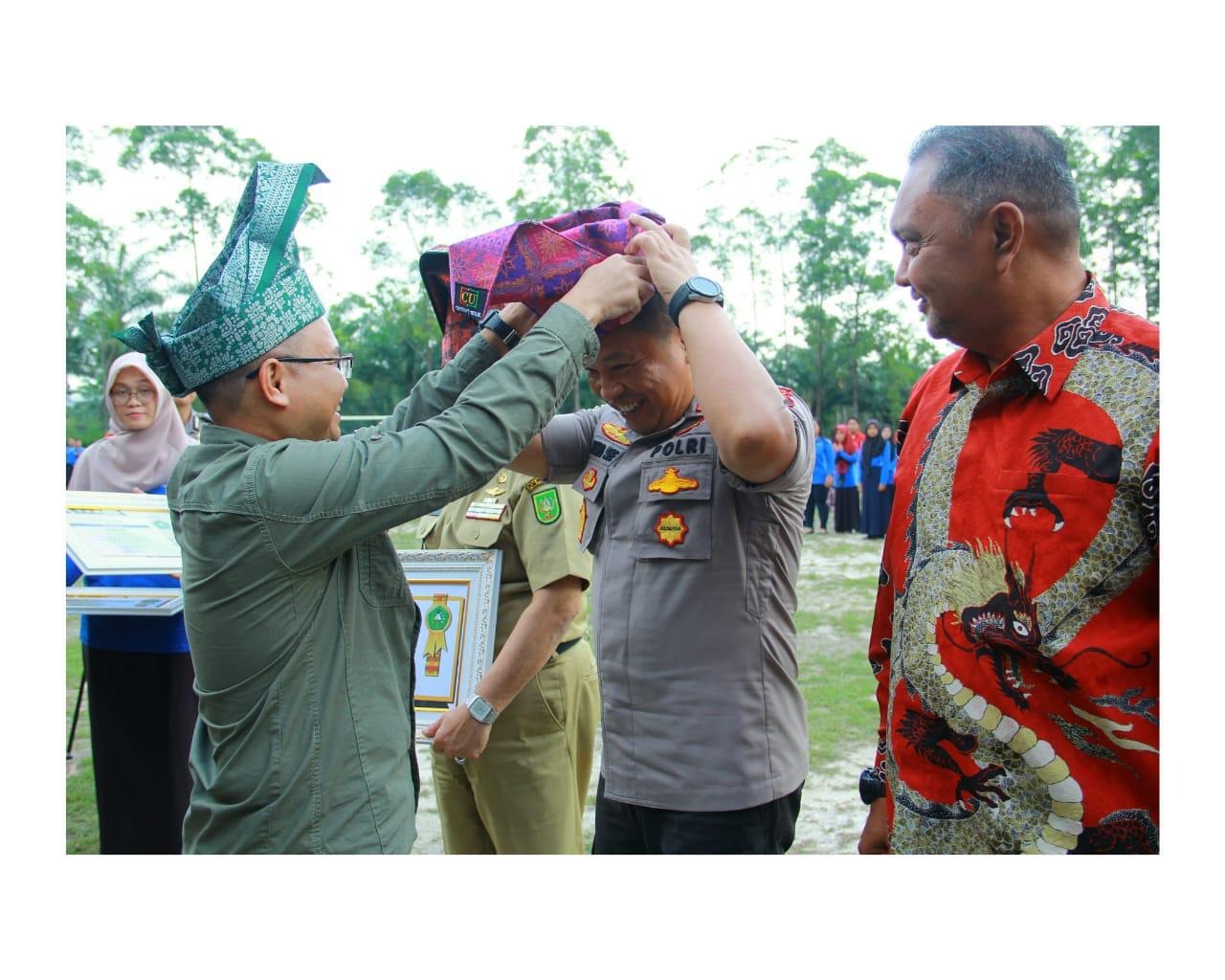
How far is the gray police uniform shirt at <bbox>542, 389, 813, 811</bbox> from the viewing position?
210cm

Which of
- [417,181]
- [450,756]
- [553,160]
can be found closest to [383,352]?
[417,181]

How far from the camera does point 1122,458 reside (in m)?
1.55

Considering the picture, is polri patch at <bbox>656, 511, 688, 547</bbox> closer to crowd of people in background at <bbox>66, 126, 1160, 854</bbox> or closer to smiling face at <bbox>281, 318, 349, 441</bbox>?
crowd of people in background at <bbox>66, 126, 1160, 854</bbox>

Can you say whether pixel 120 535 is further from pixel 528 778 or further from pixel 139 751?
pixel 528 778

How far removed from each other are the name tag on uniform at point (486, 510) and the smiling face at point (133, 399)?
2.24 metres

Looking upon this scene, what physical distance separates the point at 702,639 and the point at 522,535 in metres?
1.17

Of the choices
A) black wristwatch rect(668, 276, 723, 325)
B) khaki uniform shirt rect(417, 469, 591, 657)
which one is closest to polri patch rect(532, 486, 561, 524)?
khaki uniform shirt rect(417, 469, 591, 657)

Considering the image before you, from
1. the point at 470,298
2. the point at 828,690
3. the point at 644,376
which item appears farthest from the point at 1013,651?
the point at 828,690

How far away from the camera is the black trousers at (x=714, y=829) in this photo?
82.3 inches

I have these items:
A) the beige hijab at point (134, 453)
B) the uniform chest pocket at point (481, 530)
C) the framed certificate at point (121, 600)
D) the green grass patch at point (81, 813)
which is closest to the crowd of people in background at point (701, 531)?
the uniform chest pocket at point (481, 530)

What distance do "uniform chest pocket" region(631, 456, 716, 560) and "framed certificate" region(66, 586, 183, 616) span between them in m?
2.26

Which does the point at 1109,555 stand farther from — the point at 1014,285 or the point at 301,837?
the point at 301,837

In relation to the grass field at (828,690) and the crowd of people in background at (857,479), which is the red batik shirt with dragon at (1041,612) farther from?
the crowd of people in background at (857,479)

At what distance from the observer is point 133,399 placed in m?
4.50
